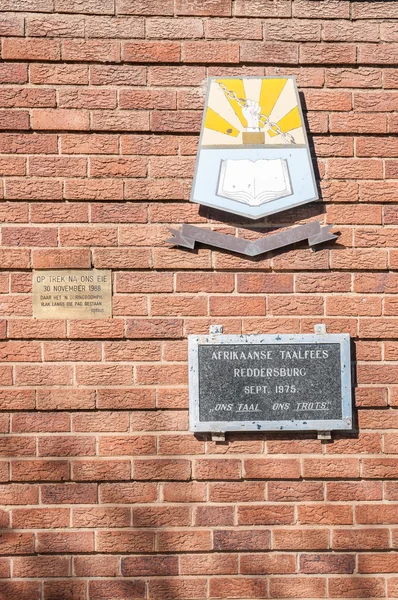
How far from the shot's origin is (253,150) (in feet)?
9.02

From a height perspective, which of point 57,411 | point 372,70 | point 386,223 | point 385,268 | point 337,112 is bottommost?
point 57,411

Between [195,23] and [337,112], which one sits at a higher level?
[195,23]

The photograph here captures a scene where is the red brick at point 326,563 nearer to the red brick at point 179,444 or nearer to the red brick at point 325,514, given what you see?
the red brick at point 325,514

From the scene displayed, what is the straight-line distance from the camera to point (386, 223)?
2.78 meters

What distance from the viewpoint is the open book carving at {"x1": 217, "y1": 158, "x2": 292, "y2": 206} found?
272cm

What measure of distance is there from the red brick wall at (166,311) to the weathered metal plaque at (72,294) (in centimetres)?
5

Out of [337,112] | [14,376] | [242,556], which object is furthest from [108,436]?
[337,112]

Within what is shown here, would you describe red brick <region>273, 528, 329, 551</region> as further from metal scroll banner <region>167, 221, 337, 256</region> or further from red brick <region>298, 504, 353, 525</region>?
metal scroll banner <region>167, 221, 337, 256</region>

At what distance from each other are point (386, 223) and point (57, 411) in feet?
5.74

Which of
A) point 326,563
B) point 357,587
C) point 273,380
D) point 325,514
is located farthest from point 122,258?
point 357,587

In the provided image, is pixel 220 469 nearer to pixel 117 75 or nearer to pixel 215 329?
pixel 215 329

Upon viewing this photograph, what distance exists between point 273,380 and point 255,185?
894 mm

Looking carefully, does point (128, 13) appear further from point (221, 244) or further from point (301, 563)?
point (301, 563)

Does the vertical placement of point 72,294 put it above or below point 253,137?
below
